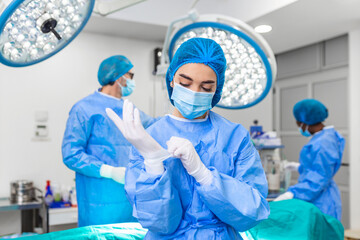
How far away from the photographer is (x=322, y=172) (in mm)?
2379

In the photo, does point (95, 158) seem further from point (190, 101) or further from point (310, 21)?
point (310, 21)

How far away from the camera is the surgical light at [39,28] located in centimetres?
116

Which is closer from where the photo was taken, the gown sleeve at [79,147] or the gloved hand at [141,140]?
the gloved hand at [141,140]

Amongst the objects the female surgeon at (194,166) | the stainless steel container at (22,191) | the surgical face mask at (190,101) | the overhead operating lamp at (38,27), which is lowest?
the stainless steel container at (22,191)

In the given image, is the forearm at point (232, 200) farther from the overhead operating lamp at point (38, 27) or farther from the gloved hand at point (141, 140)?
the overhead operating lamp at point (38, 27)

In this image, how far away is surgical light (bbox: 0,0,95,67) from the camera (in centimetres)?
116

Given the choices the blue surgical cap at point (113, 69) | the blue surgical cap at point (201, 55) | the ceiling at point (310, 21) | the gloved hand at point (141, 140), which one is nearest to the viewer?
the gloved hand at point (141, 140)

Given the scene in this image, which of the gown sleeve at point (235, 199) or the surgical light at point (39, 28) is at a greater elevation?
the surgical light at point (39, 28)

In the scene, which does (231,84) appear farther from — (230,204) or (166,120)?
(230,204)

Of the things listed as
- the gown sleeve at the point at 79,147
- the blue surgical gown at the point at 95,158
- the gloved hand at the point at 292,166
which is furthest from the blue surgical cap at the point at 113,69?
the gloved hand at the point at 292,166

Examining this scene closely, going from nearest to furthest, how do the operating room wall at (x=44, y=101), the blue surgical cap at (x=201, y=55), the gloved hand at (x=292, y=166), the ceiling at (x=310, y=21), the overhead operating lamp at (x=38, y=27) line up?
1. the blue surgical cap at (x=201, y=55)
2. the overhead operating lamp at (x=38, y=27)
3. the ceiling at (x=310, y=21)
4. the gloved hand at (x=292, y=166)
5. the operating room wall at (x=44, y=101)

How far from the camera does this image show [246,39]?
160 cm

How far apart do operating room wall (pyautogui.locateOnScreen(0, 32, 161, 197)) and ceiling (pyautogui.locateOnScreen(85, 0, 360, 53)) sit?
0.23 meters

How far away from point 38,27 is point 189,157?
0.77 m
